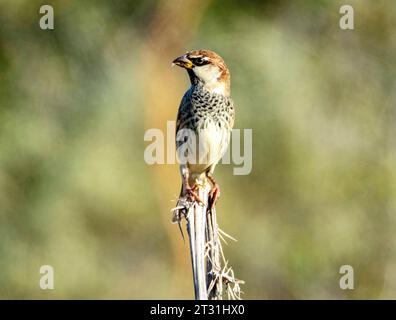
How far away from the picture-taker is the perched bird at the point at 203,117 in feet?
17.9

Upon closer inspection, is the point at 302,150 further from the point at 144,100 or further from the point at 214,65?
the point at 214,65

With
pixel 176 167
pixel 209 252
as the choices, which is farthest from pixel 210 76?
pixel 176 167

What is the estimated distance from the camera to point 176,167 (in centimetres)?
778

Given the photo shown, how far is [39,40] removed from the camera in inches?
322

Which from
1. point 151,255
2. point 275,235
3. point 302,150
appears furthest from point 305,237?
point 151,255

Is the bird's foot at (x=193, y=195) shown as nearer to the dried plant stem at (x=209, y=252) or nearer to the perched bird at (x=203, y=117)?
the dried plant stem at (x=209, y=252)

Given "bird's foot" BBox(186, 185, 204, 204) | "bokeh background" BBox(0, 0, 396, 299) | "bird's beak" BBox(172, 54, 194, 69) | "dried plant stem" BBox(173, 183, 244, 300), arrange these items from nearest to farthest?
"dried plant stem" BBox(173, 183, 244, 300)
"bird's foot" BBox(186, 185, 204, 204)
"bird's beak" BBox(172, 54, 194, 69)
"bokeh background" BBox(0, 0, 396, 299)

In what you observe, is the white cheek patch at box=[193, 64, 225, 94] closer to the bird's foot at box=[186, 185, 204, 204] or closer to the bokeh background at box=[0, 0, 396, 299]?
the bird's foot at box=[186, 185, 204, 204]

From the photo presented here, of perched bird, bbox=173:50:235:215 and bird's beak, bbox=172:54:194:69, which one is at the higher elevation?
bird's beak, bbox=172:54:194:69

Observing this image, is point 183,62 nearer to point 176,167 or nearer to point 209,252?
point 209,252

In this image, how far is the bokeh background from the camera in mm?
7645

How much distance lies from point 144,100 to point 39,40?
1.15 metres

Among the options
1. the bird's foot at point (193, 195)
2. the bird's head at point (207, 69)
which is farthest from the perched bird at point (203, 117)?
the bird's foot at point (193, 195)

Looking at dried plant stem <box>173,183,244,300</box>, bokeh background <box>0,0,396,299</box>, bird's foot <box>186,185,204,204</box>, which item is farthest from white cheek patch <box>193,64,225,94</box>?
bokeh background <box>0,0,396,299</box>
